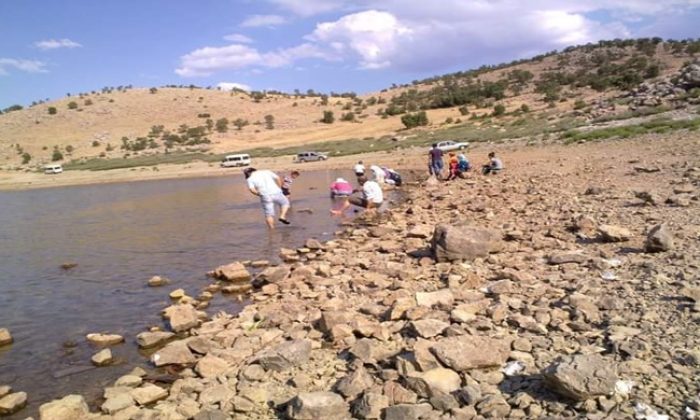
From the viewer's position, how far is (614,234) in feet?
26.1

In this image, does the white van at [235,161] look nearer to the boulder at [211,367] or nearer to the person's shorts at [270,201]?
the person's shorts at [270,201]

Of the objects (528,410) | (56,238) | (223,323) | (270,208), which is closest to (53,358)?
(223,323)

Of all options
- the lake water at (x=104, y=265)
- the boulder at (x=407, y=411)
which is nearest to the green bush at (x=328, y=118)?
the lake water at (x=104, y=265)

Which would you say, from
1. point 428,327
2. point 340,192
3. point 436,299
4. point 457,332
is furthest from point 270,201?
point 457,332

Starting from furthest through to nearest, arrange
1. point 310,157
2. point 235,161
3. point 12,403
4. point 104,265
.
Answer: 1. point 235,161
2. point 310,157
3. point 104,265
4. point 12,403

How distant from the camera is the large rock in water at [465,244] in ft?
27.4

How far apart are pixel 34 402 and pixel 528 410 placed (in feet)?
16.0

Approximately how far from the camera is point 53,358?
22.3 feet

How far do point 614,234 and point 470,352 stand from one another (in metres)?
4.36

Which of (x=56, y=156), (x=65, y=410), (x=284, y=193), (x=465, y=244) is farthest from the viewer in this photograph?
(x=56, y=156)

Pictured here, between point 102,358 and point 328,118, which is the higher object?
point 328,118

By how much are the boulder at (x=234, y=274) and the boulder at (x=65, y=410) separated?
463 centimetres

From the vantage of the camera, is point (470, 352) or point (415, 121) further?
point (415, 121)

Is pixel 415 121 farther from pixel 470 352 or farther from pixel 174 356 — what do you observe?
pixel 470 352
